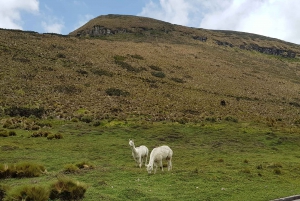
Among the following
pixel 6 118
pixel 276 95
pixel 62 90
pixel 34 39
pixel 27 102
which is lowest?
pixel 6 118

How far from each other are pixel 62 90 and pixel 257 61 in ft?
283

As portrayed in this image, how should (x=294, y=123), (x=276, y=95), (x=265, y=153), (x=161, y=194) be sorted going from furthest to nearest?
(x=276, y=95) < (x=294, y=123) < (x=265, y=153) < (x=161, y=194)

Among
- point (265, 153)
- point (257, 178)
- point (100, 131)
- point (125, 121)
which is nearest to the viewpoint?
point (257, 178)

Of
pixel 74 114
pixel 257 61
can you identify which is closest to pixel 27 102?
pixel 74 114

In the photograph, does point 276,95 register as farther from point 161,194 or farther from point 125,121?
point 161,194

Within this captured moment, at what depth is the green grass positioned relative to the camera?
14164 mm

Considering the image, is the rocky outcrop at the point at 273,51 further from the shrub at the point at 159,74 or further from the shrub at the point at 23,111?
the shrub at the point at 23,111

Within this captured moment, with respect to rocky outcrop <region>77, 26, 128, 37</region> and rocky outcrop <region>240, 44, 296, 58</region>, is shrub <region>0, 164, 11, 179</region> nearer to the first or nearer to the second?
rocky outcrop <region>77, 26, 128, 37</region>

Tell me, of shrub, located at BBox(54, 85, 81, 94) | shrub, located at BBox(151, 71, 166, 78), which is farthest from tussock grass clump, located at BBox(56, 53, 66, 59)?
shrub, located at BBox(151, 71, 166, 78)

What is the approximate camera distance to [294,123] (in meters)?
49.5

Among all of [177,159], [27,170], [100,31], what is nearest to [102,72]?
[177,159]

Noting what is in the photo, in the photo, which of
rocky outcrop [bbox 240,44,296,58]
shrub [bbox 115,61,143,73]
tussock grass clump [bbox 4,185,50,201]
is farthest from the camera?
rocky outcrop [bbox 240,44,296,58]

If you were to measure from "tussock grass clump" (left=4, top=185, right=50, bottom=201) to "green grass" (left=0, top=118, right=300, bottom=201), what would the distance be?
6.71ft

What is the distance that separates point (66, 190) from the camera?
11.4 m
